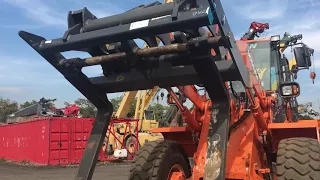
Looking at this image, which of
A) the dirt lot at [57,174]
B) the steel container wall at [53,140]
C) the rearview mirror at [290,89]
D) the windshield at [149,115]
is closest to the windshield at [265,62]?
the rearview mirror at [290,89]

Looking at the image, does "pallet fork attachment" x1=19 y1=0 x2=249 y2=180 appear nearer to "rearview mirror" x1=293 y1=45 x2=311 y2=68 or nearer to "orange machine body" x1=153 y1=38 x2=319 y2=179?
"orange machine body" x1=153 y1=38 x2=319 y2=179

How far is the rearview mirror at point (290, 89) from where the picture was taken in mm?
5266

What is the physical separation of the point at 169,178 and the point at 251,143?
3.95 ft

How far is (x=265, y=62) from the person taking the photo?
7.04m

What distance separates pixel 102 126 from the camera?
14.9ft

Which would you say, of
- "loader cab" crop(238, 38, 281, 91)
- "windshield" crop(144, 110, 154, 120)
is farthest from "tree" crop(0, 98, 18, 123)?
"loader cab" crop(238, 38, 281, 91)

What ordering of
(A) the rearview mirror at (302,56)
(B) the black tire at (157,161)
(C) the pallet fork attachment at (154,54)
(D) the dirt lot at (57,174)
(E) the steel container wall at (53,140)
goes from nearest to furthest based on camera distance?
1. (C) the pallet fork attachment at (154,54)
2. (B) the black tire at (157,161)
3. (A) the rearview mirror at (302,56)
4. (D) the dirt lot at (57,174)
5. (E) the steel container wall at (53,140)

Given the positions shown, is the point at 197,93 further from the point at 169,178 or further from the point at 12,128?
the point at 12,128

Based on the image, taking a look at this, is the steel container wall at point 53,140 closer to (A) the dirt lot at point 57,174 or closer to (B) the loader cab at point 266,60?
(A) the dirt lot at point 57,174

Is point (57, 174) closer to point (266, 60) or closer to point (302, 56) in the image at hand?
point (266, 60)

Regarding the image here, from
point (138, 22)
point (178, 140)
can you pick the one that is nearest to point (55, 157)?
point (178, 140)

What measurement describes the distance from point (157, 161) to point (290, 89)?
6.72 feet

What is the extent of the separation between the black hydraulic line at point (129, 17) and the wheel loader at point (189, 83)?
10 mm

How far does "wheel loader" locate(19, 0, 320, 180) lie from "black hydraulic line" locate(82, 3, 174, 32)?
1cm
